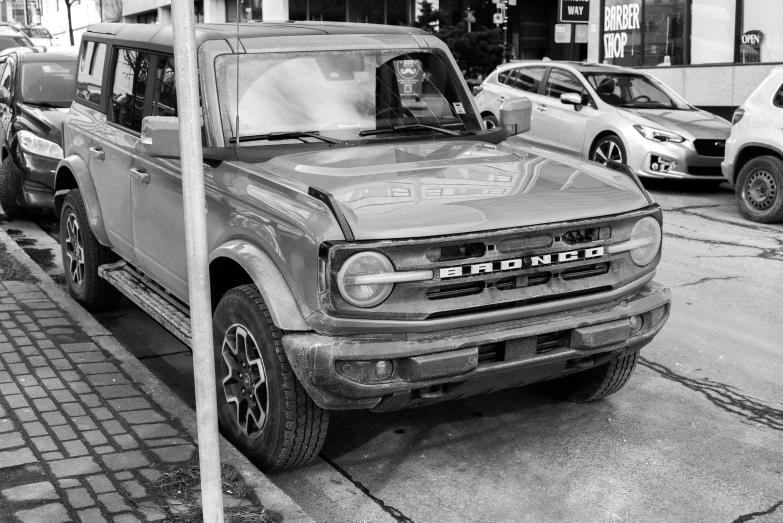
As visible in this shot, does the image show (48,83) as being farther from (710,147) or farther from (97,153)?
(710,147)

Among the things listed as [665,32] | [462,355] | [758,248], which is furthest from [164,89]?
[665,32]

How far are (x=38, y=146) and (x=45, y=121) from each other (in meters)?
0.33

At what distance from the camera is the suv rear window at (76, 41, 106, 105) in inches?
261

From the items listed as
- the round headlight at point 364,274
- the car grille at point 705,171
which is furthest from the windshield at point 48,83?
the round headlight at point 364,274

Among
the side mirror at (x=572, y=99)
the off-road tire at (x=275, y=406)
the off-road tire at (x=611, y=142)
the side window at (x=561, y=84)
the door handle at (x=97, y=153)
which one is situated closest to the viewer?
the off-road tire at (x=275, y=406)

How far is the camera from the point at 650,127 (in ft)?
40.7

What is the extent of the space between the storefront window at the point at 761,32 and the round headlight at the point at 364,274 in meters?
15.2

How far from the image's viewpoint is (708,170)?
40.4 feet

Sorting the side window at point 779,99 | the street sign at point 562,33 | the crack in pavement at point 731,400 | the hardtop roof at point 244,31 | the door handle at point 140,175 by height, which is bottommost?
the crack in pavement at point 731,400

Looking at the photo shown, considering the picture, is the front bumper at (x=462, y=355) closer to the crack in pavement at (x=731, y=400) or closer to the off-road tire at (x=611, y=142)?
the crack in pavement at (x=731, y=400)

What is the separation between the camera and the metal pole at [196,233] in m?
3.01

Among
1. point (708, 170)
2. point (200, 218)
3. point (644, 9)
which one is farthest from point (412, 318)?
point (644, 9)

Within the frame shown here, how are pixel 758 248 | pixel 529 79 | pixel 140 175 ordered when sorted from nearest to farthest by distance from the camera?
pixel 140 175 → pixel 758 248 → pixel 529 79

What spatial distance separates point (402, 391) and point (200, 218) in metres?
1.27
